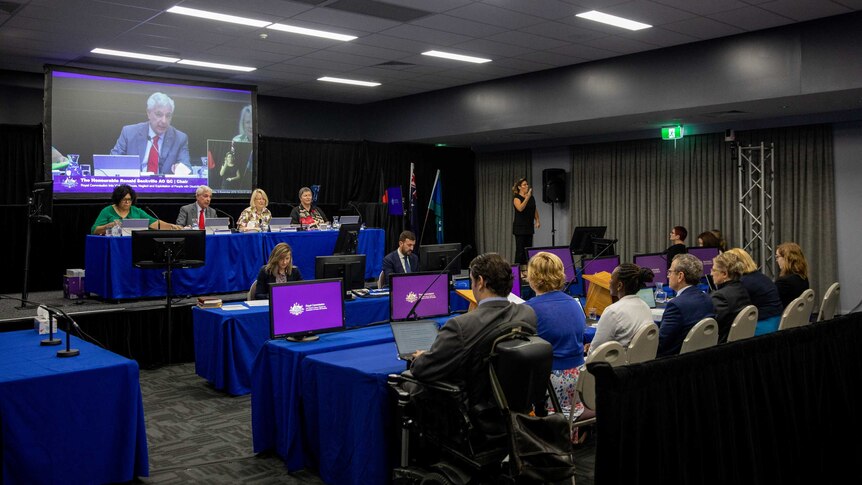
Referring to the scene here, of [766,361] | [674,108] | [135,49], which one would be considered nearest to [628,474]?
[766,361]

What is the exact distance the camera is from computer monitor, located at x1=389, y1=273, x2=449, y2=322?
16.6 feet

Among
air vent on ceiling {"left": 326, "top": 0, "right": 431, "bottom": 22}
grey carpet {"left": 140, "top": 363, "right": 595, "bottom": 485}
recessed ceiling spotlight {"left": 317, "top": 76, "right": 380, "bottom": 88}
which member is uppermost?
recessed ceiling spotlight {"left": 317, "top": 76, "right": 380, "bottom": 88}

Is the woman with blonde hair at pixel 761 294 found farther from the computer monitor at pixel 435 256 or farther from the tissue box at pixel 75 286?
the tissue box at pixel 75 286

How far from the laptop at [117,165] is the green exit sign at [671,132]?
7660 millimetres

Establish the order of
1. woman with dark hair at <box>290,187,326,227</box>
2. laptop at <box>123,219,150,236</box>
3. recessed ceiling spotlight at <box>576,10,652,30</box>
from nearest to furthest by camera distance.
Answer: recessed ceiling spotlight at <box>576,10,652,30</box>, laptop at <box>123,219,150,236</box>, woman with dark hair at <box>290,187,326,227</box>

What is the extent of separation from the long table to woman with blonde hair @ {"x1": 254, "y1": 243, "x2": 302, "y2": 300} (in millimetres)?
1819

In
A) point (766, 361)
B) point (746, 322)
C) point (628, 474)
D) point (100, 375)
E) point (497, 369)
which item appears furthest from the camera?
point (746, 322)

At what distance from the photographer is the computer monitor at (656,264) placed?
727cm

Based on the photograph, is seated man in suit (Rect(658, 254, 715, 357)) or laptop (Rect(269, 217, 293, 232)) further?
laptop (Rect(269, 217, 293, 232))

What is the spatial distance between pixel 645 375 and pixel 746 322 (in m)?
2.44

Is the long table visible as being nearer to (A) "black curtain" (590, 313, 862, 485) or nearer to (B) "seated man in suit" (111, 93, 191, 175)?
(B) "seated man in suit" (111, 93, 191, 175)

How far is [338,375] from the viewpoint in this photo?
3818 millimetres

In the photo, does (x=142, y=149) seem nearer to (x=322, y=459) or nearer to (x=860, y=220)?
(x=322, y=459)

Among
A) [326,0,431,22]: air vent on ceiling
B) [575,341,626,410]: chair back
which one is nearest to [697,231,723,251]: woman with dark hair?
[326,0,431,22]: air vent on ceiling
